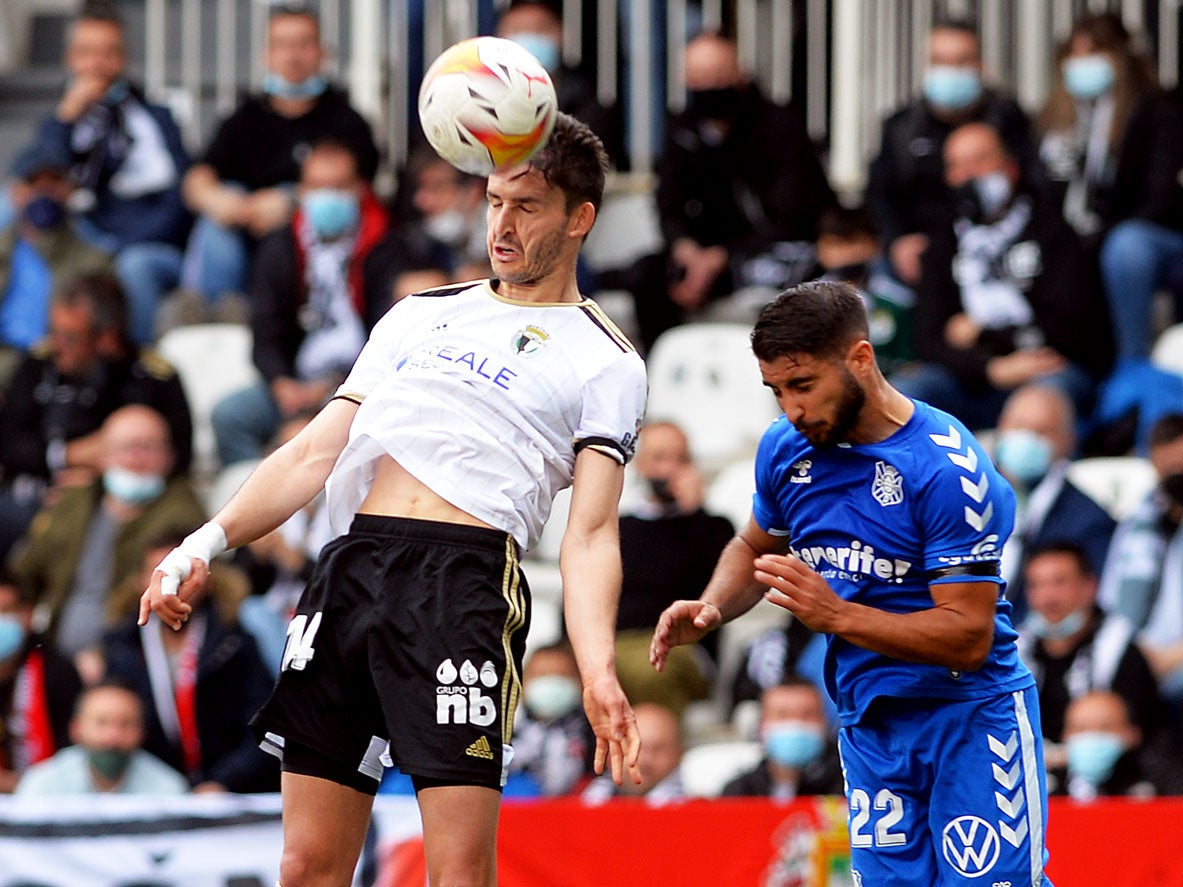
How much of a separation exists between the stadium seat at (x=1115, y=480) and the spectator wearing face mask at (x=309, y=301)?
11.9 ft

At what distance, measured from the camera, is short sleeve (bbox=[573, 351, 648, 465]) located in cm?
530

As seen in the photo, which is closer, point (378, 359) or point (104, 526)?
point (378, 359)

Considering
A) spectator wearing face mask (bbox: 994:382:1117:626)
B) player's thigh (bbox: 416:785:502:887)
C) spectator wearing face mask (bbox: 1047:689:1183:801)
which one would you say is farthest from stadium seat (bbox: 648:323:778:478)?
player's thigh (bbox: 416:785:502:887)

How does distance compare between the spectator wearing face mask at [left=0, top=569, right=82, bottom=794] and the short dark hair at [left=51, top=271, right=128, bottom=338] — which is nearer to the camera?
the spectator wearing face mask at [left=0, top=569, right=82, bottom=794]

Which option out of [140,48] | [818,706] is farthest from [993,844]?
[140,48]

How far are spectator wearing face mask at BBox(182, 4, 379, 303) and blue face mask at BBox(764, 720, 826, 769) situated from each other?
4.53 metres

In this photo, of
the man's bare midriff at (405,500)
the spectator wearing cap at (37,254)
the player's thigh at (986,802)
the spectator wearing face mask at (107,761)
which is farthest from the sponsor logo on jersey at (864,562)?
the spectator wearing cap at (37,254)

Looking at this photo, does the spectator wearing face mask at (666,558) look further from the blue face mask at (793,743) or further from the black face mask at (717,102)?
the black face mask at (717,102)

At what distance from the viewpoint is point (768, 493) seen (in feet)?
18.8

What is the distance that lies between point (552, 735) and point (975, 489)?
403cm

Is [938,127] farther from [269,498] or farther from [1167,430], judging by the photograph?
[269,498]

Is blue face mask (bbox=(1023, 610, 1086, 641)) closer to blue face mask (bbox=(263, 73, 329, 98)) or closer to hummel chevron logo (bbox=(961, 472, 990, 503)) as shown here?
hummel chevron logo (bbox=(961, 472, 990, 503))

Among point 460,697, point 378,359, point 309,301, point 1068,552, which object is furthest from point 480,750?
point 309,301

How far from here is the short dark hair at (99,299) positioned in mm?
10734
